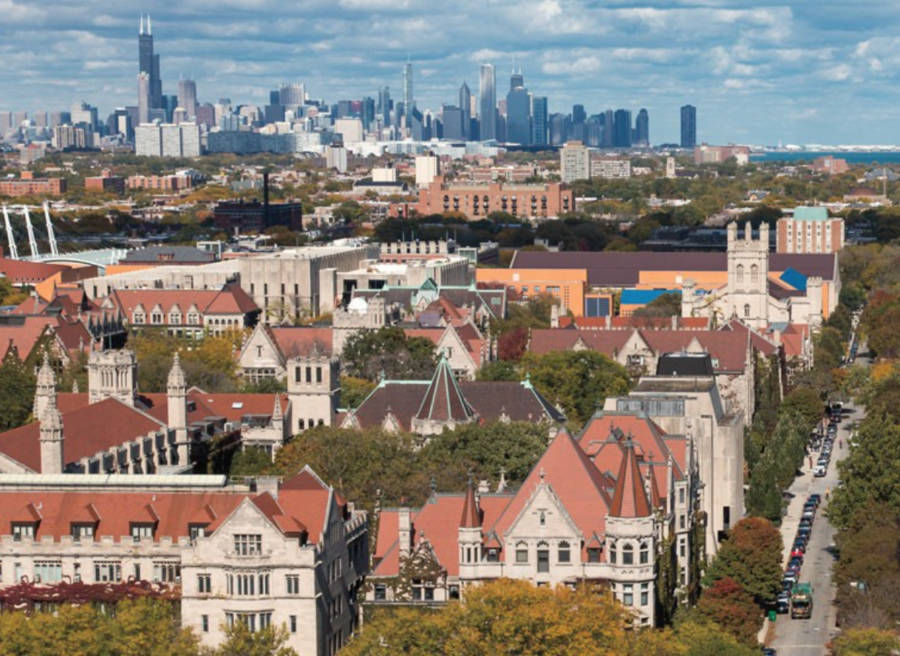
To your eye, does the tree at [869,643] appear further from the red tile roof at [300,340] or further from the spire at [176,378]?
the red tile roof at [300,340]

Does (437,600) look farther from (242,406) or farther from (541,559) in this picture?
(242,406)

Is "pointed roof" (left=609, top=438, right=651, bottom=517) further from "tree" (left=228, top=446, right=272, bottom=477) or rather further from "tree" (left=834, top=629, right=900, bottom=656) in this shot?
"tree" (left=228, top=446, right=272, bottom=477)

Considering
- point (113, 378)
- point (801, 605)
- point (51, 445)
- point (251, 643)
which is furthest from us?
point (113, 378)

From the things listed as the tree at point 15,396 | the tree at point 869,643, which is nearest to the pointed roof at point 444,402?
the tree at point 15,396

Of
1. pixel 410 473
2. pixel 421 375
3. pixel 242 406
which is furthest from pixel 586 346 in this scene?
pixel 410 473

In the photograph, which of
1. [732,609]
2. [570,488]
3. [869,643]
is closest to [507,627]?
[570,488]

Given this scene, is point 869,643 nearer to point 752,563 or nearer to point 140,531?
point 752,563
